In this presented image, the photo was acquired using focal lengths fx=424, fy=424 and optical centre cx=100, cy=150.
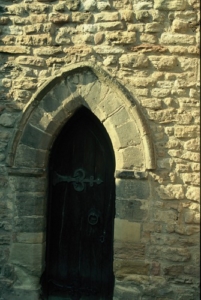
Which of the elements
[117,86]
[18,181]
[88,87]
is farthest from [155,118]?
[18,181]

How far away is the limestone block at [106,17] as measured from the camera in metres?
4.40

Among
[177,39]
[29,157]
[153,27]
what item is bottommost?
[29,157]

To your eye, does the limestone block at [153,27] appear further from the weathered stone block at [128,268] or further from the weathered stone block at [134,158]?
the weathered stone block at [128,268]

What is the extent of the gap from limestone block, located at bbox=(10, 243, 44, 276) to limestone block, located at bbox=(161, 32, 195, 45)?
8.29ft

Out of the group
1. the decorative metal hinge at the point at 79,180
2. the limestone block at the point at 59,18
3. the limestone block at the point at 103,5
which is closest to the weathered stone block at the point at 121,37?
the limestone block at the point at 103,5

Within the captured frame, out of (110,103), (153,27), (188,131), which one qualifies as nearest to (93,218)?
(110,103)

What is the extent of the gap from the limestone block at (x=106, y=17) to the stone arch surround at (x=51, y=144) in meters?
0.51

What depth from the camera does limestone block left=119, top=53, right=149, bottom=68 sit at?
434cm

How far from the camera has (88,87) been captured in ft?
Result: 14.7

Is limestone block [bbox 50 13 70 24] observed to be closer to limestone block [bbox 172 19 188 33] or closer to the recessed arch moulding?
the recessed arch moulding

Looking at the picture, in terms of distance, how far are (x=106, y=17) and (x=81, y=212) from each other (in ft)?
6.95

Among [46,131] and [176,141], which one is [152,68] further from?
[46,131]

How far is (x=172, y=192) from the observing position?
4.25 metres

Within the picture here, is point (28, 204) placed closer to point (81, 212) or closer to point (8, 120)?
point (81, 212)
